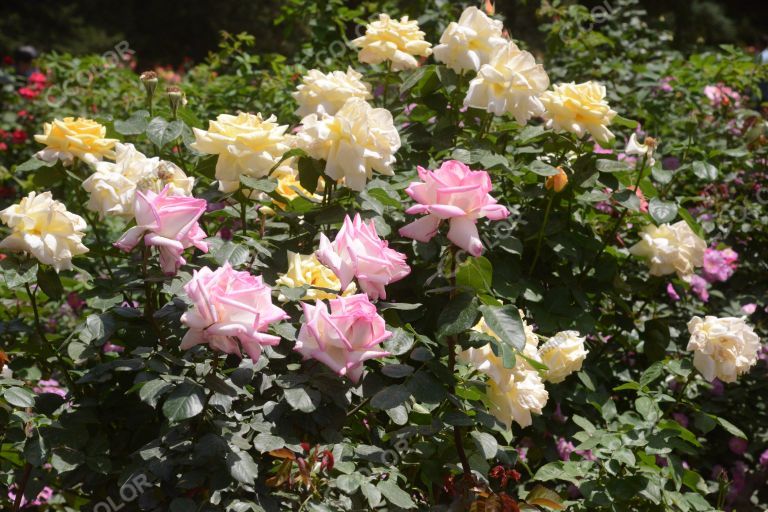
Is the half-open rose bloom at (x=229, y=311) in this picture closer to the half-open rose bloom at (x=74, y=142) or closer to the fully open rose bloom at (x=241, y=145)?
the fully open rose bloom at (x=241, y=145)

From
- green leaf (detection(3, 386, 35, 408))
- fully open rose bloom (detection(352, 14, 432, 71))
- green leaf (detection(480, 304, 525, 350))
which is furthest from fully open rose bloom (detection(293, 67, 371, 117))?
green leaf (detection(3, 386, 35, 408))

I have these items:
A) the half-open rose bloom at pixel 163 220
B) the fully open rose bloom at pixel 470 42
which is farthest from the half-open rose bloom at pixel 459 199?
the fully open rose bloom at pixel 470 42

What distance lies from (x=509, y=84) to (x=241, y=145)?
0.61 m

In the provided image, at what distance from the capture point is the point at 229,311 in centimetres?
130

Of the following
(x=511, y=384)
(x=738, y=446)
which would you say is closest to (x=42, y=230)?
(x=511, y=384)

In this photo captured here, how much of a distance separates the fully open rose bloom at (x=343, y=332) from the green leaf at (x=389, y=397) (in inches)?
3.6

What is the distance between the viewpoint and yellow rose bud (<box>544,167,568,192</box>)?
1.98 m

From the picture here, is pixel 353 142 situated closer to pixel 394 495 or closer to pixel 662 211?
pixel 394 495

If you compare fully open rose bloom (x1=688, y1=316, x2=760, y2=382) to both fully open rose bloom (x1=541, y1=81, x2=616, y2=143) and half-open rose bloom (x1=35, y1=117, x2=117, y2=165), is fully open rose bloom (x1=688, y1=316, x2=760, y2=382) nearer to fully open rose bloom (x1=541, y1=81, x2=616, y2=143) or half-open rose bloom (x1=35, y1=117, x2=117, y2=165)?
fully open rose bloom (x1=541, y1=81, x2=616, y2=143)

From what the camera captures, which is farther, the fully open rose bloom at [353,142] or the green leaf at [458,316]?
the fully open rose bloom at [353,142]

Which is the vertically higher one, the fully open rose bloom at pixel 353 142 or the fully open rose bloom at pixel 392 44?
the fully open rose bloom at pixel 353 142

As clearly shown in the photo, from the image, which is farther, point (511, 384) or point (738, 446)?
point (738, 446)

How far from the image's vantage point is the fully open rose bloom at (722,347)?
72.2 inches

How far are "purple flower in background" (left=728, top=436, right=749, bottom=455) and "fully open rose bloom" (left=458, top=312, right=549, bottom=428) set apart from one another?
53.5 inches
